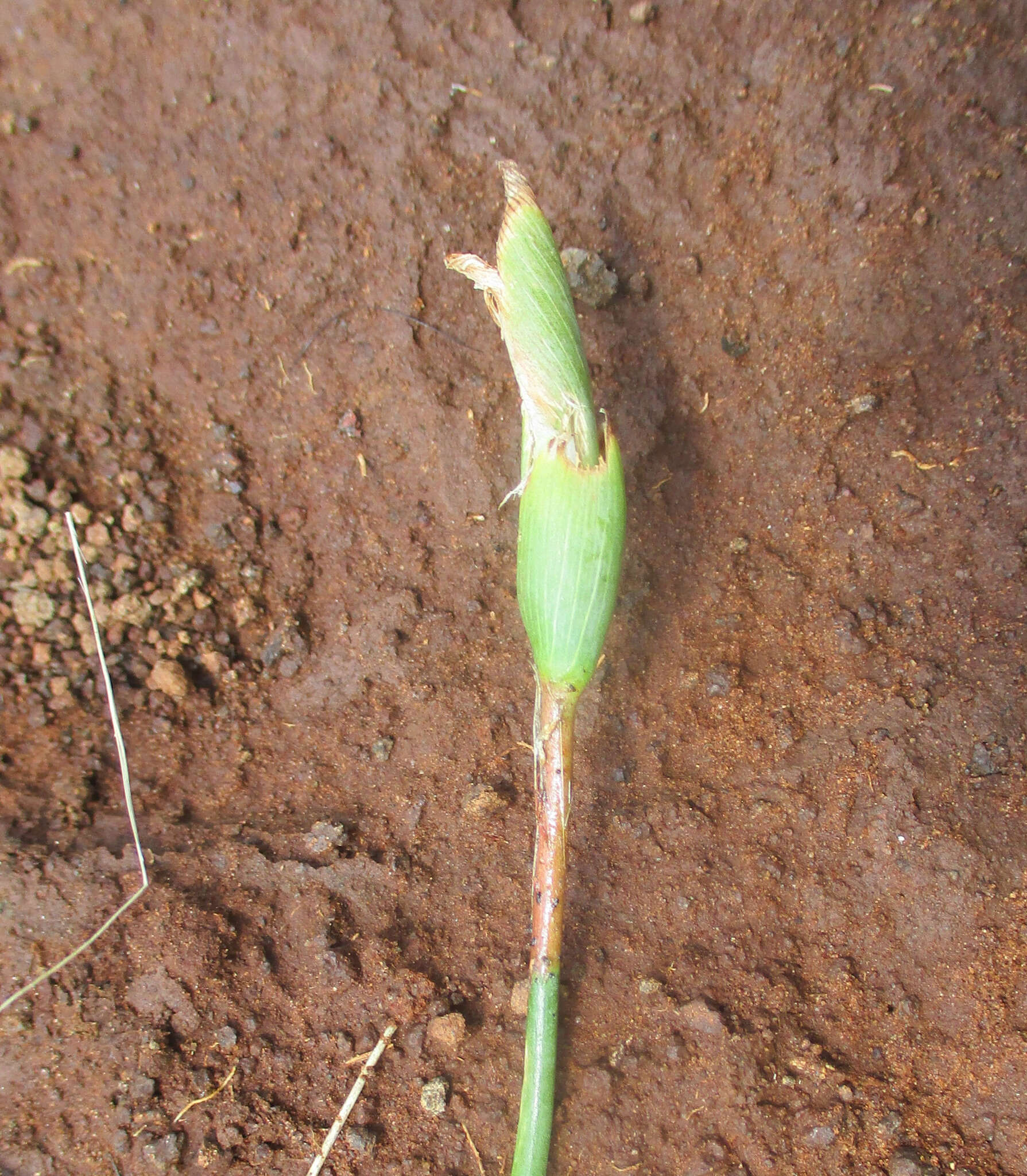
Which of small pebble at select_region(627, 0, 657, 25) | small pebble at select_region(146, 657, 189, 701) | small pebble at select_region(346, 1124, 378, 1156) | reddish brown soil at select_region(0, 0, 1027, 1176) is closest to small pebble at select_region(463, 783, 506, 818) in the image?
reddish brown soil at select_region(0, 0, 1027, 1176)

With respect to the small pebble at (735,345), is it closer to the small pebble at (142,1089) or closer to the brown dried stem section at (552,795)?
the brown dried stem section at (552,795)

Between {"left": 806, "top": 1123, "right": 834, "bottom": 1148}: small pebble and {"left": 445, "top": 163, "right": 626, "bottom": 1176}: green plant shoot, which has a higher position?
{"left": 445, "top": 163, "right": 626, "bottom": 1176}: green plant shoot

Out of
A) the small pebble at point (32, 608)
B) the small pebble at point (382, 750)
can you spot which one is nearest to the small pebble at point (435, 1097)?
the small pebble at point (382, 750)

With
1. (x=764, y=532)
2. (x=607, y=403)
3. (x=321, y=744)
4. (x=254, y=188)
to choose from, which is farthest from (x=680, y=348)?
(x=321, y=744)

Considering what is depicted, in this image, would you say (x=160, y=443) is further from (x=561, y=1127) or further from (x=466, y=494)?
(x=561, y=1127)

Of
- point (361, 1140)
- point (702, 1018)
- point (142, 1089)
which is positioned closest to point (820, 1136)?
point (702, 1018)

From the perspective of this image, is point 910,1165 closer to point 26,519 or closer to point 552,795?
point 552,795

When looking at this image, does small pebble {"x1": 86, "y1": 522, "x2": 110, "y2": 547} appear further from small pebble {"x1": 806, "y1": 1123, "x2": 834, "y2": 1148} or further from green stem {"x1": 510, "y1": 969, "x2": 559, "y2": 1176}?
small pebble {"x1": 806, "y1": 1123, "x2": 834, "y2": 1148}
